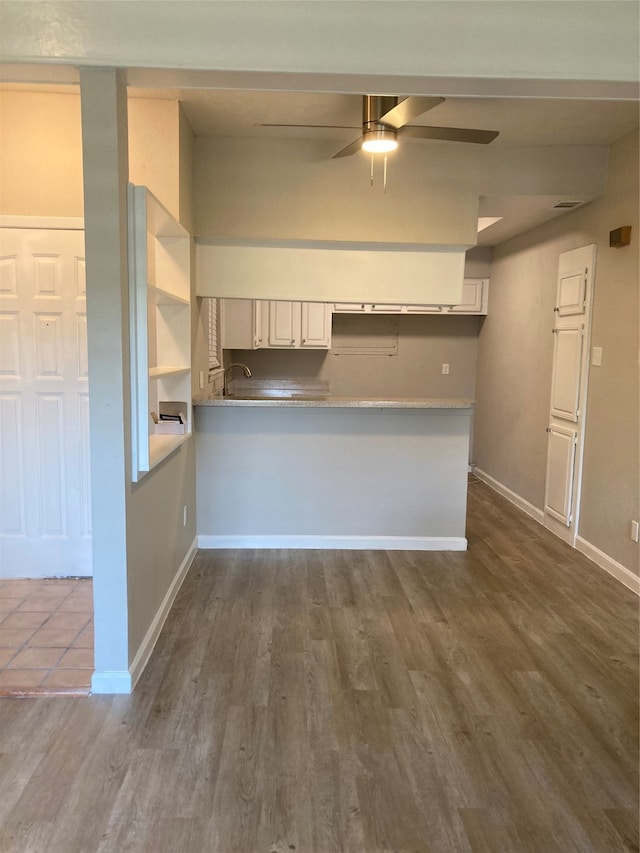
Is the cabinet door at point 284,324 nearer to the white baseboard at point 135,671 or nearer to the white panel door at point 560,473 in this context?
the white panel door at point 560,473

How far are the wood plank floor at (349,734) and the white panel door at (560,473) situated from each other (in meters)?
1.02

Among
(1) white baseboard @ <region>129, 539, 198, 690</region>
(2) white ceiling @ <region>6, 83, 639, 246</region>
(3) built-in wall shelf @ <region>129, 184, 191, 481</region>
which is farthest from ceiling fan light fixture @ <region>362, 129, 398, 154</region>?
(1) white baseboard @ <region>129, 539, 198, 690</region>

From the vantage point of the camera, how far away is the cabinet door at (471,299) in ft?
19.9

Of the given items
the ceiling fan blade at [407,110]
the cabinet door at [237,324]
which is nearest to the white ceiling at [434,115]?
the ceiling fan blade at [407,110]

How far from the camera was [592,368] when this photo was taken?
394 centimetres

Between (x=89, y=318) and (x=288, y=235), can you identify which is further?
(x=288, y=235)

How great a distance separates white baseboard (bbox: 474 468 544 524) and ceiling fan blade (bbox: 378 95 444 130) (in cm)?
332

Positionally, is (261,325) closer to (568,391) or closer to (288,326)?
(288,326)

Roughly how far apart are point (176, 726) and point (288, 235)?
2861 millimetres

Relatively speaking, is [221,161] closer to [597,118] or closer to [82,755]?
[597,118]

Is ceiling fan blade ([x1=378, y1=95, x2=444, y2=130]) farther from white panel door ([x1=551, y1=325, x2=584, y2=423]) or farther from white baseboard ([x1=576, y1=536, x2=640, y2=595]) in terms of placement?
white baseboard ([x1=576, y1=536, x2=640, y2=595])

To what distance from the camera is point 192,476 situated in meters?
3.82

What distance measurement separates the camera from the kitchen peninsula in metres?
3.94

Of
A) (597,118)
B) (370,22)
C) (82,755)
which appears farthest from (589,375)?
(82,755)
